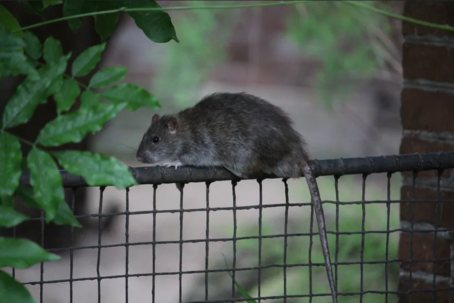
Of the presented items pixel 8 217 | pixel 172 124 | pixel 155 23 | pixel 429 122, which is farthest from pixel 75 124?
pixel 172 124

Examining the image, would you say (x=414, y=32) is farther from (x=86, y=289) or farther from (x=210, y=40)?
(x=86, y=289)

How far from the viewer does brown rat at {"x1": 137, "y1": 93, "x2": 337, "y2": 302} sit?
6.57ft

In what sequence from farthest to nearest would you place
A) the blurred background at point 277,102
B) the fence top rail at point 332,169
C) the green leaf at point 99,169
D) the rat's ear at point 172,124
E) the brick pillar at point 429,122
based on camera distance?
the blurred background at point 277,102 < the rat's ear at point 172,124 < the brick pillar at point 429,122 < the fence top rail at point 332,169 < the green leaf at point 99,169

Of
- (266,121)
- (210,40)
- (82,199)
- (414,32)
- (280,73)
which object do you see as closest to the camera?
(414,32)

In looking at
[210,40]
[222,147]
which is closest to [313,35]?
[210,40]

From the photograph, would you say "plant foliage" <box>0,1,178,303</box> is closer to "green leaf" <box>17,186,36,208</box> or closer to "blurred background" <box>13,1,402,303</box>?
"green leaf" <box>17,186,36,208</box>

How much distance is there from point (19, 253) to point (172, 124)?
1.64 m

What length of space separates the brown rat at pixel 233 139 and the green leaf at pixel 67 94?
0.81 meters

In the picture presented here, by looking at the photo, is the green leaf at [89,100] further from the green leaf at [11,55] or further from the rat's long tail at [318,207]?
the rat's long tail at [318,207]

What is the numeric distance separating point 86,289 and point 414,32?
92.5 inches

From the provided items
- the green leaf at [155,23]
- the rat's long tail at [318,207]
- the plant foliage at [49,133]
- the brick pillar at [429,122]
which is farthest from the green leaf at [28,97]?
the brick pillar at [429,122]

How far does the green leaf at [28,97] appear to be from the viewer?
0.90 metres

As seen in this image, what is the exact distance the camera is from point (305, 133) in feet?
14.9

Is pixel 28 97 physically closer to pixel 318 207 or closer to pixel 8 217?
pixel 8 217
